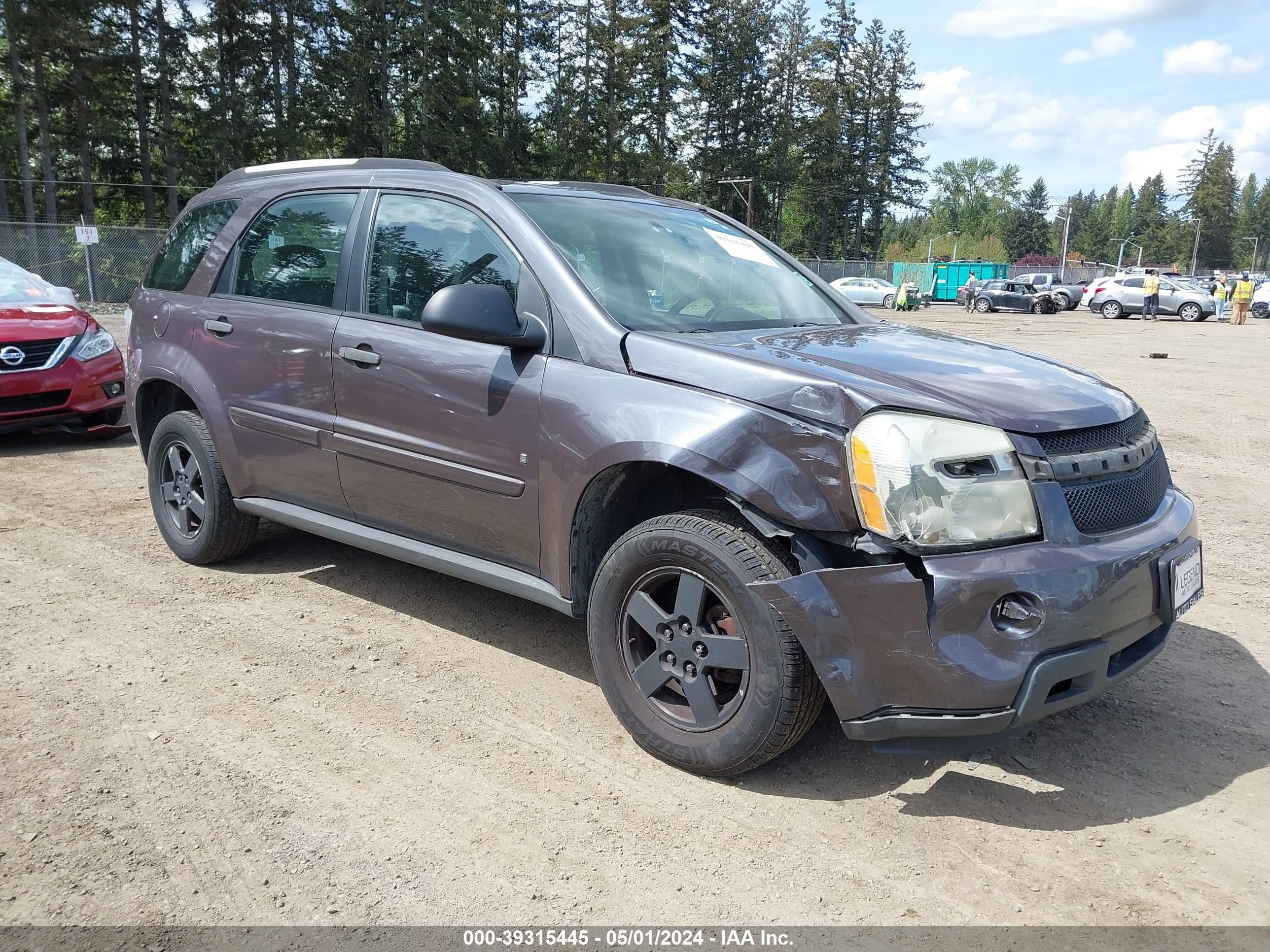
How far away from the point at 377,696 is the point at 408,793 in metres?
0.69

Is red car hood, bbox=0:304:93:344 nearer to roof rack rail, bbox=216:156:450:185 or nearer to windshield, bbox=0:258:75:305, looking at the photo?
windshield, bbox=0:258:75:305

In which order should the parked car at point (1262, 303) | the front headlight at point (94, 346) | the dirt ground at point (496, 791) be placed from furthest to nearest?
1. the parked car at point (1262, 303)
2. the front headlight at point (94, 346)
3. the dirt ground at point (496, 791)

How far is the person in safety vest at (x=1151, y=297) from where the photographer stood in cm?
3431

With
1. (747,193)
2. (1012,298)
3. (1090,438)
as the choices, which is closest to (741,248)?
(1090,438)

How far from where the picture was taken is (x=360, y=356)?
12.1ft

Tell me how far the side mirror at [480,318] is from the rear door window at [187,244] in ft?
Result: 6.69

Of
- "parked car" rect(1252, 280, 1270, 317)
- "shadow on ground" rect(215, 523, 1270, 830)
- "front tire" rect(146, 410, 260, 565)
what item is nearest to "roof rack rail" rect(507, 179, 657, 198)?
A: "shadow on ground" rect(215, 523, 1270, 830)

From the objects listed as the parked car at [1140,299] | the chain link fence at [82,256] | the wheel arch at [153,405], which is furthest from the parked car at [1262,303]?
the wheel arch at [153,405]

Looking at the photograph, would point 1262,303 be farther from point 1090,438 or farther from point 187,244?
point 187,244

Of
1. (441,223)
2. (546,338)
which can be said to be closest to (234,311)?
(441,223)

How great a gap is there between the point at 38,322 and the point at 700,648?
703 centimetres

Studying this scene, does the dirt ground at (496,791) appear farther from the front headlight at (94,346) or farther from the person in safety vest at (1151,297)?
the person in safety vest at (1151,297)

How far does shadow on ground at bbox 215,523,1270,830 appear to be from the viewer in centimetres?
281

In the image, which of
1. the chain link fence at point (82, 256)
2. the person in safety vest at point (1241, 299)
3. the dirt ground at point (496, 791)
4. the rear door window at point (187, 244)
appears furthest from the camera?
the person in safety vest at point (1241, 299)
